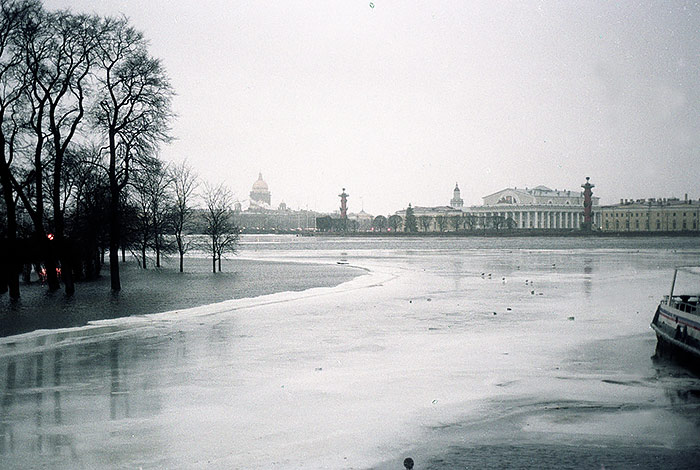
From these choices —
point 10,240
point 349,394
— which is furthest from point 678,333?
point 10,240

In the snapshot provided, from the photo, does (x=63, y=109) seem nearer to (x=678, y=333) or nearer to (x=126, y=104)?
(x=126, y=104)

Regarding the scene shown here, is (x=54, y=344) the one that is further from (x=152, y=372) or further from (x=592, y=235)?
(x=592, y=235)

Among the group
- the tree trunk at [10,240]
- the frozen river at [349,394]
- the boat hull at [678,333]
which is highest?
the tree trunk at [10,240]

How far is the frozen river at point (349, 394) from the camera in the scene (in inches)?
331

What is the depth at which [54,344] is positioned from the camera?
1655cm

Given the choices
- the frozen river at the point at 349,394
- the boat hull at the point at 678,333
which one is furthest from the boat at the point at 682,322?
the frozen river at the point at 349,394

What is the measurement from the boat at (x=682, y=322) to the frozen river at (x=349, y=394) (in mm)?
471

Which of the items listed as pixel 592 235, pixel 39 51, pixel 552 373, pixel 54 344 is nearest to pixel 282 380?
pixel 552 373

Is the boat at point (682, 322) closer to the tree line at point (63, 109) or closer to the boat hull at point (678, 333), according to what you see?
the boat hull at point (678, 333)

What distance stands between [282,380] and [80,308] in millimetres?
14709

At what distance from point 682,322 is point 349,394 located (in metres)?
6.83

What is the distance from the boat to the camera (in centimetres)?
1359

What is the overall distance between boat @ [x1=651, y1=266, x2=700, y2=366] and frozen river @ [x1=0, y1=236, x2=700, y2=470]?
0.47 metres

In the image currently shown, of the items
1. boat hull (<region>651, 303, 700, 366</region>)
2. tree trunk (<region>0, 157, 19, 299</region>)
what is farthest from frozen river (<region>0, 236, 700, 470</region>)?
tree trunk (<region>0, 157, 19, 299</region>)
